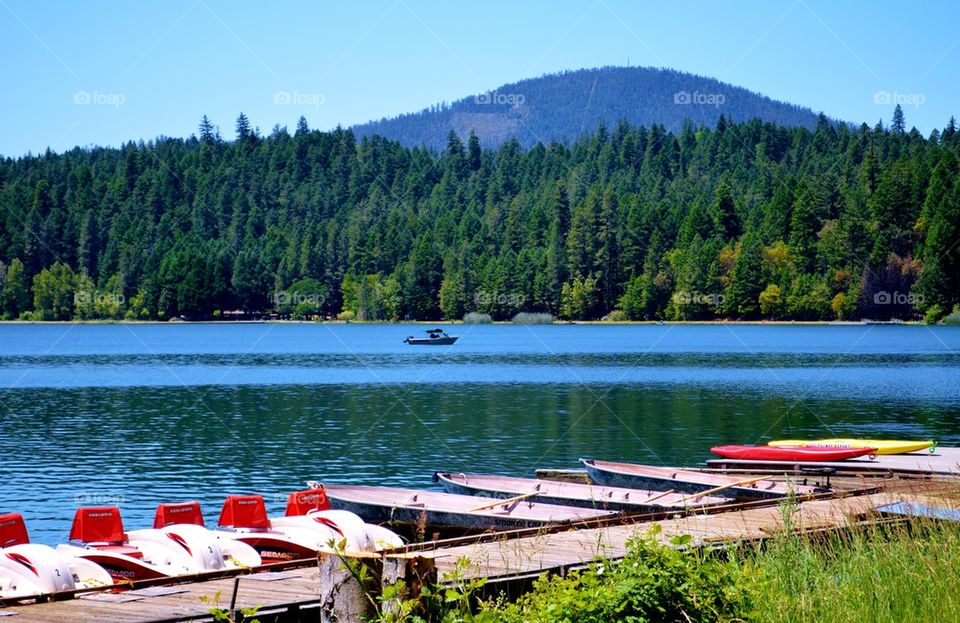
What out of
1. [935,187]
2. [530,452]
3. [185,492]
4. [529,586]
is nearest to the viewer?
[529,586]

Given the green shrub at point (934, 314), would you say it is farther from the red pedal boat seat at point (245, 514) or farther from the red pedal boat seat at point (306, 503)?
the red pedal boat seat at point (245, 514)

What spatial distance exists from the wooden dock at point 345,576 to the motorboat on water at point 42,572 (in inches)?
51.9

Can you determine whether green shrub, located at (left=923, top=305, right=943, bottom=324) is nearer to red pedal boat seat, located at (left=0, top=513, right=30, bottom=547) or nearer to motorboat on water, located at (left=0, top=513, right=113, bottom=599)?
red pedal boat seat, located at (left=0, top=513, right=30, bottom=547)

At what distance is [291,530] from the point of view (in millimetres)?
18734

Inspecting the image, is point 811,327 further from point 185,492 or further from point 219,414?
point 185,492

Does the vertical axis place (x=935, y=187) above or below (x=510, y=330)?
above

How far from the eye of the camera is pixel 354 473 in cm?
3616

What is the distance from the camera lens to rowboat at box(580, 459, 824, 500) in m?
23.2

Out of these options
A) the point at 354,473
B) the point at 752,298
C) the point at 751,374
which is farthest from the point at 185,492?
the point at 752,298

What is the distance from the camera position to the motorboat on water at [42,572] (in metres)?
14.4

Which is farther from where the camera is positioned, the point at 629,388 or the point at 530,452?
the point at 629,388

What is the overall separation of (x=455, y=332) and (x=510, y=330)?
1010 centimetres

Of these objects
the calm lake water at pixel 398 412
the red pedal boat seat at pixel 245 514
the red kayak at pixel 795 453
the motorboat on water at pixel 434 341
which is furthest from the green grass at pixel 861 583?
the motorboat on water at pixel 434 341

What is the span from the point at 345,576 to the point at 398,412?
48.0 meters
